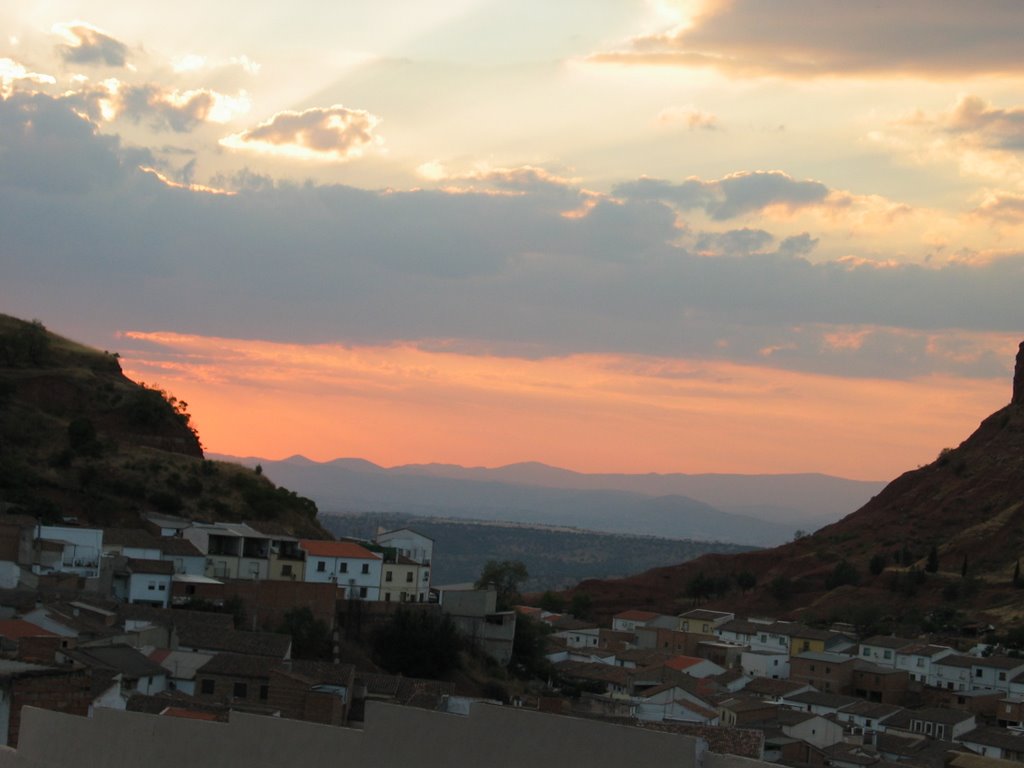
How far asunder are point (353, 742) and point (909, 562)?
327 ft

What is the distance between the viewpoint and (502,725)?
21.8 ft

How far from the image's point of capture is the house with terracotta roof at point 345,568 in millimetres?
47969

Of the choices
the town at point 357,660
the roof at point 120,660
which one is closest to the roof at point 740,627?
the town at point 357,660

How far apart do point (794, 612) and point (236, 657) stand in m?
68.5

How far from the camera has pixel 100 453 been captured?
60.5 metres

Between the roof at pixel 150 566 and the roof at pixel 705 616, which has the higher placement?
the roof at pixel 150 566

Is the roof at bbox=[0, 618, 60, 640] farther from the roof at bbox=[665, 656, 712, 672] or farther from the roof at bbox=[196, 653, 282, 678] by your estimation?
the roof at bbox=[665, 656, 712, 672]

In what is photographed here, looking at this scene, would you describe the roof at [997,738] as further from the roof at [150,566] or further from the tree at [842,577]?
the tree at [842,577]

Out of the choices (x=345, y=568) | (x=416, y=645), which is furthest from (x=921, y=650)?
(x=416, y=645)

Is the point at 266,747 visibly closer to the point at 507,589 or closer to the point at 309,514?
the point at 309,514

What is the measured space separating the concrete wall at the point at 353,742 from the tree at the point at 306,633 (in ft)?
105

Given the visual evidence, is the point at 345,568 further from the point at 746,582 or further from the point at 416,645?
the point at 746,582

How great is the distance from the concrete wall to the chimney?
12582 centimetres

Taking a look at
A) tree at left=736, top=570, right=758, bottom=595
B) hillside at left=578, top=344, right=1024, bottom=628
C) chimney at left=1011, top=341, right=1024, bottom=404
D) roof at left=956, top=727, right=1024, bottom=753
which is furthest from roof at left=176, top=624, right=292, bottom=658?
chimney at left=1011, top=341, right=1024, bottom=404
